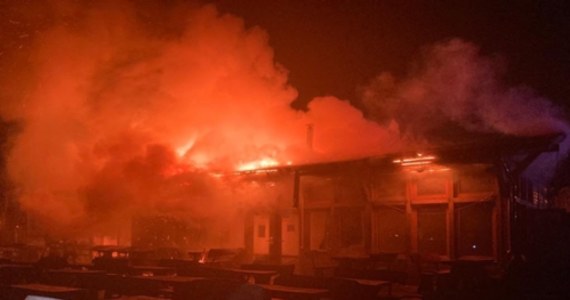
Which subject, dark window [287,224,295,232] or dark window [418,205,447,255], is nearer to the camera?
dark window [418,205,447,255]

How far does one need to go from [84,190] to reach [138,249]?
10.2 feet

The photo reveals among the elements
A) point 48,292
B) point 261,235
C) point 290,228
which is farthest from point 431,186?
point 48,292

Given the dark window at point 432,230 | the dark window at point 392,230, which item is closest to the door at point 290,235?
the dark window at point 392,230

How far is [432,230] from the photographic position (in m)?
13.6

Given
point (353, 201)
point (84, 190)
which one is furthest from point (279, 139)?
point (84, 190)

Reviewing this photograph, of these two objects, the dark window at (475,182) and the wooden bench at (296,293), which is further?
the dark window at (475,182)

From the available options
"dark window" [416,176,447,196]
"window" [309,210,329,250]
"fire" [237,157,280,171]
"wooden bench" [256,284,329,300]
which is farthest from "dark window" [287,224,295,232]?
"wooden bench" [256,284,329,300]

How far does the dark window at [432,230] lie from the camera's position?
44.1 feet

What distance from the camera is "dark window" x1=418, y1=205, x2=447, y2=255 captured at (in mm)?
13430

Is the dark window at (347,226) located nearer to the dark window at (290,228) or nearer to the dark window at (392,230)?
the dark window at (392,230)

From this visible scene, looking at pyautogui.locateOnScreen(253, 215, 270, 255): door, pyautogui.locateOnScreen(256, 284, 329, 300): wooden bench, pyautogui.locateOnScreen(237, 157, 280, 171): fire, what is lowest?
pyautogui.locateOnScreen(256, 284, 329, 300): wooden bench

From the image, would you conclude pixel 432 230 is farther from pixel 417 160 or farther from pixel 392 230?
pixel 417 160

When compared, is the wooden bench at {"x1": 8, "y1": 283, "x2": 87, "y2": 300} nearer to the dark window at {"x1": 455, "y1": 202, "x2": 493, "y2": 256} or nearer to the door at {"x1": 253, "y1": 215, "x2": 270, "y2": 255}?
the door at {"x1": 253, "y1": 215, "x2": 270, "y2": 255}

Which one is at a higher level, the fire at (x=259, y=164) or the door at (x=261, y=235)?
the fire at (x=259, y=164)
